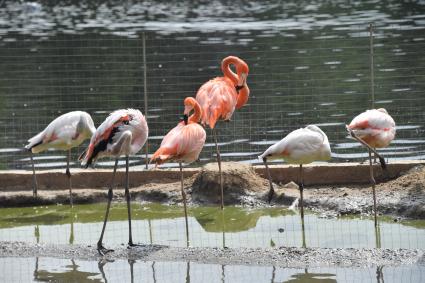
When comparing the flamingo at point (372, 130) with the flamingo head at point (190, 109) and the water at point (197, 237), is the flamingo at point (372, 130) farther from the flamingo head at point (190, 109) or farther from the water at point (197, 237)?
the flamingo head at point (190, 109)

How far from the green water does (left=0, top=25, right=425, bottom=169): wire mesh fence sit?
2074mm

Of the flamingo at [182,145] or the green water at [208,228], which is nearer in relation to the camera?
the green water at [208,228]

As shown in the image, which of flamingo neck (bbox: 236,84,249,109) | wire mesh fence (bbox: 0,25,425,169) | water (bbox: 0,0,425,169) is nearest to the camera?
flamingo neck (bbox: 236,84,249,109)

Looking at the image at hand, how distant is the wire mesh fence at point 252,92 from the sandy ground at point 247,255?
12.3 ft

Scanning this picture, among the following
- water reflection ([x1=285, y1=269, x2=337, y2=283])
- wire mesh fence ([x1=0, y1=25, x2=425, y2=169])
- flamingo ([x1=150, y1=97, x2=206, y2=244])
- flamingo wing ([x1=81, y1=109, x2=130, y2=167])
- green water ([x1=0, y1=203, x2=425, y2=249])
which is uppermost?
flamingo wing ([x1=81, y1=109, x2=130, y2=167])

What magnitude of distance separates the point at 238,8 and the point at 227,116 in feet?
89.6

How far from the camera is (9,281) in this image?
797cm

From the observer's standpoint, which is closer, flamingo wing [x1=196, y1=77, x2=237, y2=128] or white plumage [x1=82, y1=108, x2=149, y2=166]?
white plumage [x1=82, y1=108, x2=149, y2=166]

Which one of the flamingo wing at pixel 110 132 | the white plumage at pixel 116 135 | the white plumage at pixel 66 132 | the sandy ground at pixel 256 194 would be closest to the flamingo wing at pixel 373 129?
the sandy ground at pixel 256 194

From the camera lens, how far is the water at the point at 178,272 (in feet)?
25.0

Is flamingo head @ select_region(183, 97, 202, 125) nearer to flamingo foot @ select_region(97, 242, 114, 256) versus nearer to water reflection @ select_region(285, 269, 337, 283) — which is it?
flamingo foot @ select_region(97, 242, 114, 256)

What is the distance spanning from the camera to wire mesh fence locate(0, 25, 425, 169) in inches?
537

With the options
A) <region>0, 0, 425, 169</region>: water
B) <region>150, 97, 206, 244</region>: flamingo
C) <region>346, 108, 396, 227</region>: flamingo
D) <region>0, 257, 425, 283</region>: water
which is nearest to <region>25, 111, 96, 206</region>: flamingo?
<region>150, 97, 206, 244</region>: flamingo

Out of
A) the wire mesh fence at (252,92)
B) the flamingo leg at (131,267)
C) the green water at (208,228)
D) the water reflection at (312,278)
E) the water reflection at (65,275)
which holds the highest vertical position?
the wire mesh fence at (252,92)
